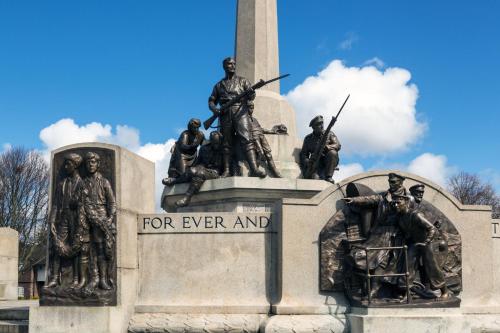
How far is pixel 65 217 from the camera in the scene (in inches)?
434

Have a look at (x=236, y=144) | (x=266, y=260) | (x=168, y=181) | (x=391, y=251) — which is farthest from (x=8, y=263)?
(x=391, y=251)

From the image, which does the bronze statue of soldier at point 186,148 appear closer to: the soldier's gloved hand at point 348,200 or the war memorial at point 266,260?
the war memorial at point 266,260

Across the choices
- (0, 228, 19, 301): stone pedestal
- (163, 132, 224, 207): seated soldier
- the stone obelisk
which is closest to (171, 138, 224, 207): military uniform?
(163, 132, 224, 207): seated soldier

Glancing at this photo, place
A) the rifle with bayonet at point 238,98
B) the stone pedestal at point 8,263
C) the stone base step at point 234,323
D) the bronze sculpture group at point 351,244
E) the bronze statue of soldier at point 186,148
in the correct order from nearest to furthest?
the stone base step at point 234,323
the bronze sculpture group at point 351,244
the rifle with bayonet at point 238,98
the bronze statue of soldier at point 186,148
the stone pedestal at point 8,263

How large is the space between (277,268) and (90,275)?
3117mm

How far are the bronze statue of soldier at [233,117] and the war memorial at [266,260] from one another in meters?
2.33

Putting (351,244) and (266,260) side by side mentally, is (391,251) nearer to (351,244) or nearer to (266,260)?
(351,244)

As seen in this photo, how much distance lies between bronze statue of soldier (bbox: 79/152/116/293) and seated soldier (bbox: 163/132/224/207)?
3.00 meters

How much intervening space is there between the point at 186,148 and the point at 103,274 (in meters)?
4.60

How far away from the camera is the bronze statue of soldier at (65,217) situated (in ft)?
35.7

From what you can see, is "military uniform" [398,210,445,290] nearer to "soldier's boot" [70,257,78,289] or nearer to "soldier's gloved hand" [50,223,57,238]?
"soldier's boot" [70,257,78,289]

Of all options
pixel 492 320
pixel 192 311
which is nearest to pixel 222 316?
pixel 192 311

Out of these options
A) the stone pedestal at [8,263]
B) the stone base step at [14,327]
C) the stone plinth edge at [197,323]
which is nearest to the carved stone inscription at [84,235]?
the stone plinth edge at [197,323]

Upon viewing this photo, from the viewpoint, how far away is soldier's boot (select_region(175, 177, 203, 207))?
13727 mm
